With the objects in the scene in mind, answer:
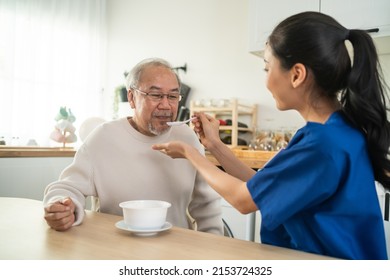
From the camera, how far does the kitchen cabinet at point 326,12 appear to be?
6.88 feet

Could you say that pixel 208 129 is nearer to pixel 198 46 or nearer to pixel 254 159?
pixel 254 159

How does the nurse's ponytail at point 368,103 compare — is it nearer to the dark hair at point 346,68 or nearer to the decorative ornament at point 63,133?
the dark hair at point 346,68

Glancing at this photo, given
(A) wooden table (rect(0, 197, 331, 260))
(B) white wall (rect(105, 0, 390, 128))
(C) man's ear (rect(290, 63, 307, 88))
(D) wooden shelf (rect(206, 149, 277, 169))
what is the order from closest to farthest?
(A) wooden table (rect(0, 197, 331, 260)) → (C) man's ear (rect(290, 63, 307, 88)) → (D) wooden shelf (rect(206, 149, 277, 169)) → (B) white wall (rect(105, 0, 390, 128))

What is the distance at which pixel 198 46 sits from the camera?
318cm

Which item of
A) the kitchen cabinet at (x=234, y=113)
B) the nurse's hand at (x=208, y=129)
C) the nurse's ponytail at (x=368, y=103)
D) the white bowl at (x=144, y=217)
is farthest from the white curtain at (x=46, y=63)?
the nurse's ponytail at (x=368, y=103)

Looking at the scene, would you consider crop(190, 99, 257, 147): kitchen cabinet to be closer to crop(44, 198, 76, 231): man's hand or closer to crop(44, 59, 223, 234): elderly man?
crop(44, 59, 223, 234): elderly man

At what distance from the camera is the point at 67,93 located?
344 centimetres

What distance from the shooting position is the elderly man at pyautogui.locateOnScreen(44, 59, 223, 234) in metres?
1.23

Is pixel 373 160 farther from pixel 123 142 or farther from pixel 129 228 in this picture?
pixel 123 142

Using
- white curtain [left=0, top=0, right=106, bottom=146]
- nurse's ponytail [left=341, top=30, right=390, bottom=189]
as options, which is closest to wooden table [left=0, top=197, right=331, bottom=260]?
nurse's ponytail [left=341, top=30, right=390, bottom=189]

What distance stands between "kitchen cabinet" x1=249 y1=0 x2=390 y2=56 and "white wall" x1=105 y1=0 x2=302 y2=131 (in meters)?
0.33
